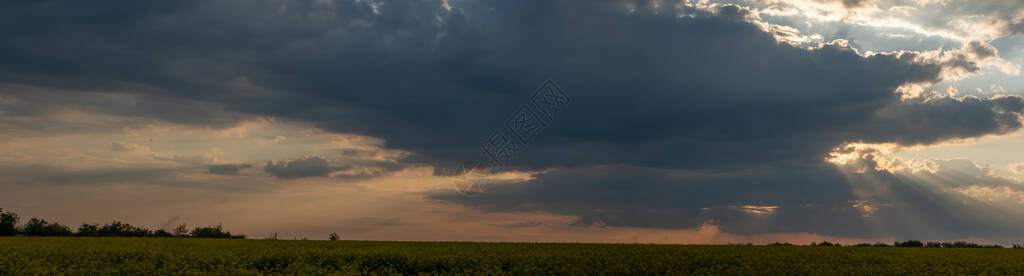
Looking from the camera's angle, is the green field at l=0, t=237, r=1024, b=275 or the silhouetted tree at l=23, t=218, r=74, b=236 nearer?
the green field at l=0, t=237, r=1024, b=275

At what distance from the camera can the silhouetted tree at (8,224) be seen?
91.2 metres

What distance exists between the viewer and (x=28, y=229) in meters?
89.1

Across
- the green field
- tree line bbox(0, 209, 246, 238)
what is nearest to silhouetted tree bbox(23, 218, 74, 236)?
tree line bbox(0, 209, 246, 238)

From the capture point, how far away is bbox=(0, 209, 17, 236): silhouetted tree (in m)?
91.2

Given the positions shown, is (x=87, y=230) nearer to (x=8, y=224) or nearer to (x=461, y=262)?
(x=8, y=224)

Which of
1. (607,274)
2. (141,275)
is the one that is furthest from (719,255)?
(141,275)

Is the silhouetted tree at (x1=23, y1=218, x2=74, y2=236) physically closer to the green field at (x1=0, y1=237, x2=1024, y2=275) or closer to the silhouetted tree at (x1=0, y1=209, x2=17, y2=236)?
the silhouetted tree at (x1=0, y1=209, x2=17, y2=236)

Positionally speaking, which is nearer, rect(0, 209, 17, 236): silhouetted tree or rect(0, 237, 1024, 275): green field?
rect(0, 237, 1024, 275): green field

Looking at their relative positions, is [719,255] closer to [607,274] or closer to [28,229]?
[607,274]

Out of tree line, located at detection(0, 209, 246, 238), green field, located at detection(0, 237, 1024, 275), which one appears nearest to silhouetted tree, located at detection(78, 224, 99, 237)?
tree line, located at detection(0, 209, 246, 238)

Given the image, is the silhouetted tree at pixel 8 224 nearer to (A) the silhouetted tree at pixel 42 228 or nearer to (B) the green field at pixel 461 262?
(A) the silhouetted tree at pixel 42 228

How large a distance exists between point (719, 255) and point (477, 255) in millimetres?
19288

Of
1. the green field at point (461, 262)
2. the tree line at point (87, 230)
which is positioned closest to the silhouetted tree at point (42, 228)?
the tree line at point (87, 230)

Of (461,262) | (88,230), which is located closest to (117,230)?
(88,230)
